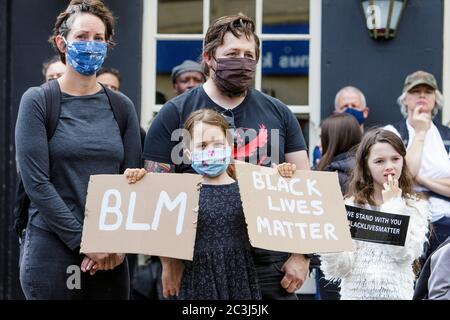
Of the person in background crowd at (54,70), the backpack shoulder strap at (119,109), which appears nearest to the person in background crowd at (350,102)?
the person in background crowd at (54,70)

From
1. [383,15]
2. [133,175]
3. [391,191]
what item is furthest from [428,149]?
[133,175]

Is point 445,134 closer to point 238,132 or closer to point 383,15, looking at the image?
point 383,15

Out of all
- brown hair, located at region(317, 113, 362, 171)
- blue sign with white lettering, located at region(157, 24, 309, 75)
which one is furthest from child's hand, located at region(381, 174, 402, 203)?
blue sign with white lettering, located at region(157, 24, 309, 75)

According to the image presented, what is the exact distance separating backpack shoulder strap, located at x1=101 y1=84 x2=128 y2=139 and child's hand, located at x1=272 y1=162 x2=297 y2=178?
0.81m

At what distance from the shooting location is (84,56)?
4801 mm

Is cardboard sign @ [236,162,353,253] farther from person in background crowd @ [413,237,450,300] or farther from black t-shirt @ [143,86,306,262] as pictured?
person in background crowd @ [413,237,450,300]

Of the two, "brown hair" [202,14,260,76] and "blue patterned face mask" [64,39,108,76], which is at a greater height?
"brown hair" [202,14,260,76]

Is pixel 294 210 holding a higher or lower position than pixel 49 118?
lower

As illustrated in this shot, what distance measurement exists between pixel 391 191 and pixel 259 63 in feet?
10.2

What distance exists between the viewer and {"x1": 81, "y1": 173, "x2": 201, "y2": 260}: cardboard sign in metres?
4.49

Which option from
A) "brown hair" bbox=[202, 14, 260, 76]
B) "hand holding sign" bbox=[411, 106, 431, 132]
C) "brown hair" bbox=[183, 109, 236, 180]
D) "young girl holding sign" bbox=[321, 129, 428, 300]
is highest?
"brown hair" bbox=[202, 14, 260, 76]

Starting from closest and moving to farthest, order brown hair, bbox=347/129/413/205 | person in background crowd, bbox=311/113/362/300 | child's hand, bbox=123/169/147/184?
child's hand, bbox=123/169/147/184 < brown hair, bbox=347/129/413/205 < person in background crowd, bbox=311/113/362/300
